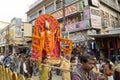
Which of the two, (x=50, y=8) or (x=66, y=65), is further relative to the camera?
(x=50, y=8)

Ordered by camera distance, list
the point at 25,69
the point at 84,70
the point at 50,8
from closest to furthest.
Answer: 1. the point at 84,70
2. the point at 25,69
3. the point at 50,8

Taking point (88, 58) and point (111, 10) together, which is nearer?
point (88, 58)

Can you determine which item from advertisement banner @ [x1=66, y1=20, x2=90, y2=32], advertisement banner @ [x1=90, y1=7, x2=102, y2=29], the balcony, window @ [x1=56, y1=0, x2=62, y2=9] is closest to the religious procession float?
advertisement banner @ [x1=66, y1=20, x2=90, y2=32]

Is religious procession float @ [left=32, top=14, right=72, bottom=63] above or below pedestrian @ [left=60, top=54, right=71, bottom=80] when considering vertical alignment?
above

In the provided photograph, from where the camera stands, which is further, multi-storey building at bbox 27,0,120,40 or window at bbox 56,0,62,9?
window at bbox 56,0,62,9

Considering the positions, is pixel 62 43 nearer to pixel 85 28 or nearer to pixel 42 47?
pixel 42 47

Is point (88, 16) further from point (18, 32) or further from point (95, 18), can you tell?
point (18, 32)

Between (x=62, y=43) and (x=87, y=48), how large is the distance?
7.98m

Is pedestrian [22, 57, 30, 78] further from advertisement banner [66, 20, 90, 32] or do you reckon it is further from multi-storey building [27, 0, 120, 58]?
advertisement banner [66, 20, 90, 32]

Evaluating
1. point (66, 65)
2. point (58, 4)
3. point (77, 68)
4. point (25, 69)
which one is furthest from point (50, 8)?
point (77, 68)

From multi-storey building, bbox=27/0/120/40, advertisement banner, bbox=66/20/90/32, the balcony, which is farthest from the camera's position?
the balcony

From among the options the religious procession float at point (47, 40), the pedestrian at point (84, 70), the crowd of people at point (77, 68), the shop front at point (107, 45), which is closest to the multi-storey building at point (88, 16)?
the shop front at point (107, 45)

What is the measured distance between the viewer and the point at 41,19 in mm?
7156

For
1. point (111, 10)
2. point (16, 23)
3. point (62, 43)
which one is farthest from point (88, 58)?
point (16, 23)
